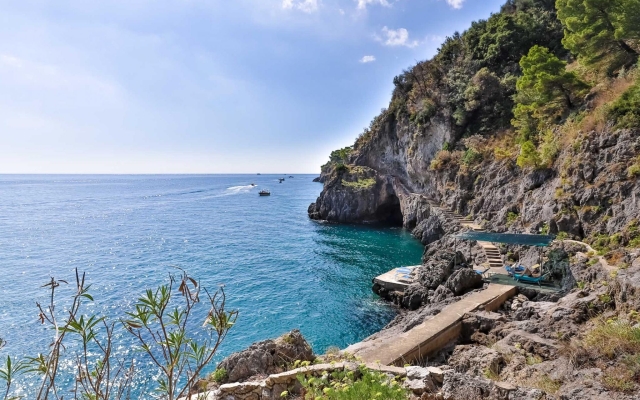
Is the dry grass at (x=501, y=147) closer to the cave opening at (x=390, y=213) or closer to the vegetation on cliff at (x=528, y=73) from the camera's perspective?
the vegetation on cliff at (x=528, y=73)

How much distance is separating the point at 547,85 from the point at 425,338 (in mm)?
18604

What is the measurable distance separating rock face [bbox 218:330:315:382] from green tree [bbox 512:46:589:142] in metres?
21.0

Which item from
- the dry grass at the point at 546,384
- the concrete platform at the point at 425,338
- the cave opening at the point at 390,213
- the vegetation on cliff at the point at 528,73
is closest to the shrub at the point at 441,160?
the vegetation on cliff at the point at 528,73

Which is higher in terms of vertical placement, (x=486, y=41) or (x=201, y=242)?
(x=486, y=41)

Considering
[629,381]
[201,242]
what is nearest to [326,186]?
[201,242]

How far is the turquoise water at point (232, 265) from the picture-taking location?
1655 cm

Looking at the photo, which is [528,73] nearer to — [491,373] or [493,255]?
[493,255]

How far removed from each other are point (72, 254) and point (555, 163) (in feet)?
122

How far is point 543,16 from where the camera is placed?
33.3 metres

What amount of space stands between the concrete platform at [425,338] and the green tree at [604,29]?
16485mm

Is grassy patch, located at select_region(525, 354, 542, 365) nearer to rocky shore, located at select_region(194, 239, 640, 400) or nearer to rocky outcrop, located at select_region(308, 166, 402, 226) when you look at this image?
rocky shore, located at select_region(194, 239, 640, 400)

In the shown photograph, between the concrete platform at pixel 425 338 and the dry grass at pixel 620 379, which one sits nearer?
the dry grass at pixel 620 379

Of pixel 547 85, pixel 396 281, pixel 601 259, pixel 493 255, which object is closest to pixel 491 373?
pixel 601 259

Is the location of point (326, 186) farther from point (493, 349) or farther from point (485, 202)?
point (493, 349)
